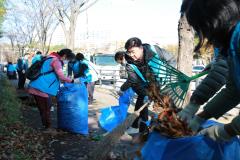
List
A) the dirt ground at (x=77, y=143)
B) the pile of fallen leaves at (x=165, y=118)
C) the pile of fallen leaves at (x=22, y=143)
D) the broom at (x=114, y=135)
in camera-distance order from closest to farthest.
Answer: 1. the pile of fallen leaves at (x=165, y=118)
2. the broom at (x=114, y=135)
3. the pile of fallen leaves at (x=22, y=143)
4. the dirt ground at (x=77, y=143)

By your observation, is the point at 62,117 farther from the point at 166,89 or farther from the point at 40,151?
the point at 166,89

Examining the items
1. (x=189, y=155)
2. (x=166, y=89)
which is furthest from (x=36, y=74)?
(x=189, y=155)

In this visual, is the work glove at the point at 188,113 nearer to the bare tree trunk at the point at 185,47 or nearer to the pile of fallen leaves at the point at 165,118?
the pile of fallen leaves at the point at 165,118

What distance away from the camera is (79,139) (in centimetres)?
671

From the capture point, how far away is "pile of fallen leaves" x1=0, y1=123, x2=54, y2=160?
17.0 ft

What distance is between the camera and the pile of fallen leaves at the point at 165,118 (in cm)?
248

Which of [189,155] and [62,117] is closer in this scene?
[189,155]

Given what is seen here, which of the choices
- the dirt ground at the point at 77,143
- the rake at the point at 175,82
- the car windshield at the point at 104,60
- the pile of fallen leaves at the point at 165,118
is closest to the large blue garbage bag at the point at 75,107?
the dirt ground at the point at 77,143

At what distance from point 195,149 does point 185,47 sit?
460 cm

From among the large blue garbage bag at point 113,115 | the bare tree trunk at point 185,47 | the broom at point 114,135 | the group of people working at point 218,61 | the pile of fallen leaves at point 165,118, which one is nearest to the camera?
the group of people working at point 218,61

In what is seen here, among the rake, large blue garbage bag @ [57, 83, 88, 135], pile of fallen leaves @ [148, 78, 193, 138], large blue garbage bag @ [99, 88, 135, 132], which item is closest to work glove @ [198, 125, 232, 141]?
pile of fallen leaves @ [148, 78, 193, 138]

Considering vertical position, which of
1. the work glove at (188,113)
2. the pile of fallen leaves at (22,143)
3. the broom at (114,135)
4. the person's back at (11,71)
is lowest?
the person's back at (11,71)

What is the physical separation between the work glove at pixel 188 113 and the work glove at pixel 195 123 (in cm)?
2

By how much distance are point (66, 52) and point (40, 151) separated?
2.12 m
